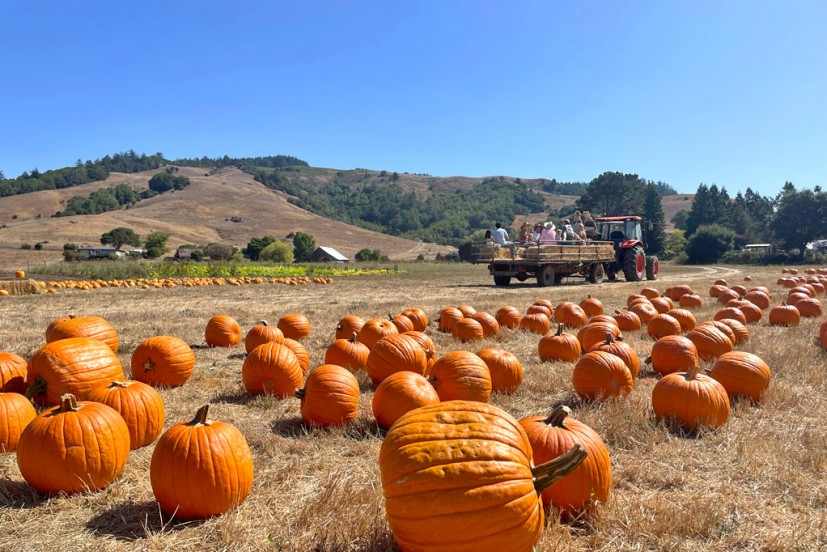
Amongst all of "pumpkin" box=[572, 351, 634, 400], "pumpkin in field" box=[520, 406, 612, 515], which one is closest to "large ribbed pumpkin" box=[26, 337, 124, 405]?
"pumpkin in field" box=[520, 406, 612, 515]

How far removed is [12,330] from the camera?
9688mm

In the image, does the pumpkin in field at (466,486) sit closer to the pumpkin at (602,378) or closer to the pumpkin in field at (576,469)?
the pumpkin in field at (576,469)

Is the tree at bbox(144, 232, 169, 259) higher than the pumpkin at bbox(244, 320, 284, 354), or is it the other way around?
the tree at bbox(144, 232, 169, 259)

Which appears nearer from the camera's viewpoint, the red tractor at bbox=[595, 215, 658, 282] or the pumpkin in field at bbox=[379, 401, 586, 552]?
the pumpkin in field at bbox=[379, 401, 586, 552]

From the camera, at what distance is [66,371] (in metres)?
4.59

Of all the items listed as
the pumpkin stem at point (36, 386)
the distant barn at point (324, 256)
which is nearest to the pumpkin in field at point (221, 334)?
the pumpkin stem at point (36, 386)

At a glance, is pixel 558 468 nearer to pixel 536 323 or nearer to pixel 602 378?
pixel 602 378

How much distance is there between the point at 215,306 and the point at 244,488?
11931 millimetres

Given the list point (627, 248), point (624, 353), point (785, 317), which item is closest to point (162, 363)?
point (624, 353)

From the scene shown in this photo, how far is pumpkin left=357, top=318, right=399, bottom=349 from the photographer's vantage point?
24.9ft

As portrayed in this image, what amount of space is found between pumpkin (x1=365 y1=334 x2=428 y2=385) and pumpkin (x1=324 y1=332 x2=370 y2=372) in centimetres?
48

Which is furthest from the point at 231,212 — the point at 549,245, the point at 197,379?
the point at 197,379

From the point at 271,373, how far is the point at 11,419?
207 centimetres

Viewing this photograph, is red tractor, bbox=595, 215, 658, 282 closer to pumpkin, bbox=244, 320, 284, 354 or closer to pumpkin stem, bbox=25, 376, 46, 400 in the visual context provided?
pumpkin, bbox=244, 320, 284, 354
